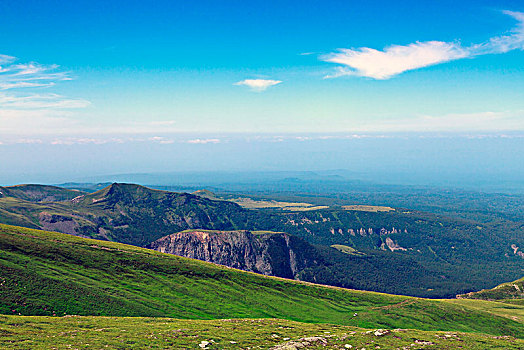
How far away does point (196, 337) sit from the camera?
52.3 meters

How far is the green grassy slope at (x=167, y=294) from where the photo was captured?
3184 inches

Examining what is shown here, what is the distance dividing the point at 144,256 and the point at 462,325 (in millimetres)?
127627

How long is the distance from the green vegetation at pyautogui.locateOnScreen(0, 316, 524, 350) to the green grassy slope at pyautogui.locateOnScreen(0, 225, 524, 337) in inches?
853

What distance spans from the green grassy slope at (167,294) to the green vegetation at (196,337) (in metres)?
21.7

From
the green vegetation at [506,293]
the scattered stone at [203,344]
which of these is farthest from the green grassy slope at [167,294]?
the green vegetation at [506,293]

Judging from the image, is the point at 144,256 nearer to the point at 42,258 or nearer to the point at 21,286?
the point at 42,258

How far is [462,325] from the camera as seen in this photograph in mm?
118562

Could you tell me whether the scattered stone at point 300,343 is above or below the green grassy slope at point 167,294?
above

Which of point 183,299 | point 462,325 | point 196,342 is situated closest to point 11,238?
point 183,299

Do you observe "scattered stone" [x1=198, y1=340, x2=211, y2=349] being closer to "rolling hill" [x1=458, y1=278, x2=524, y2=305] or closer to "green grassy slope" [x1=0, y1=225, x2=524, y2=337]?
"green grassy slope" [x1=0, y1=225, x2=524, y2=337]

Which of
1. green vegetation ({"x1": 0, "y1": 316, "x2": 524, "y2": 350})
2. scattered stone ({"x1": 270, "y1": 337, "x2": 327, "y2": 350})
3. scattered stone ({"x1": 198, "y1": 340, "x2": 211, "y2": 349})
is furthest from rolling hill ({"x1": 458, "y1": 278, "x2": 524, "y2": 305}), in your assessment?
scattered stone ({"x1": 198, "y1": 340, "x2": 211, "y2": 349})

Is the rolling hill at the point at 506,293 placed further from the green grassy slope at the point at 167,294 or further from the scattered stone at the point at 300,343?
the scattered stone at the point at 300,343

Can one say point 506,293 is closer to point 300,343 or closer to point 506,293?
point 506,293

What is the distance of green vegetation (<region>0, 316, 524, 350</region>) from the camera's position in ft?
151
